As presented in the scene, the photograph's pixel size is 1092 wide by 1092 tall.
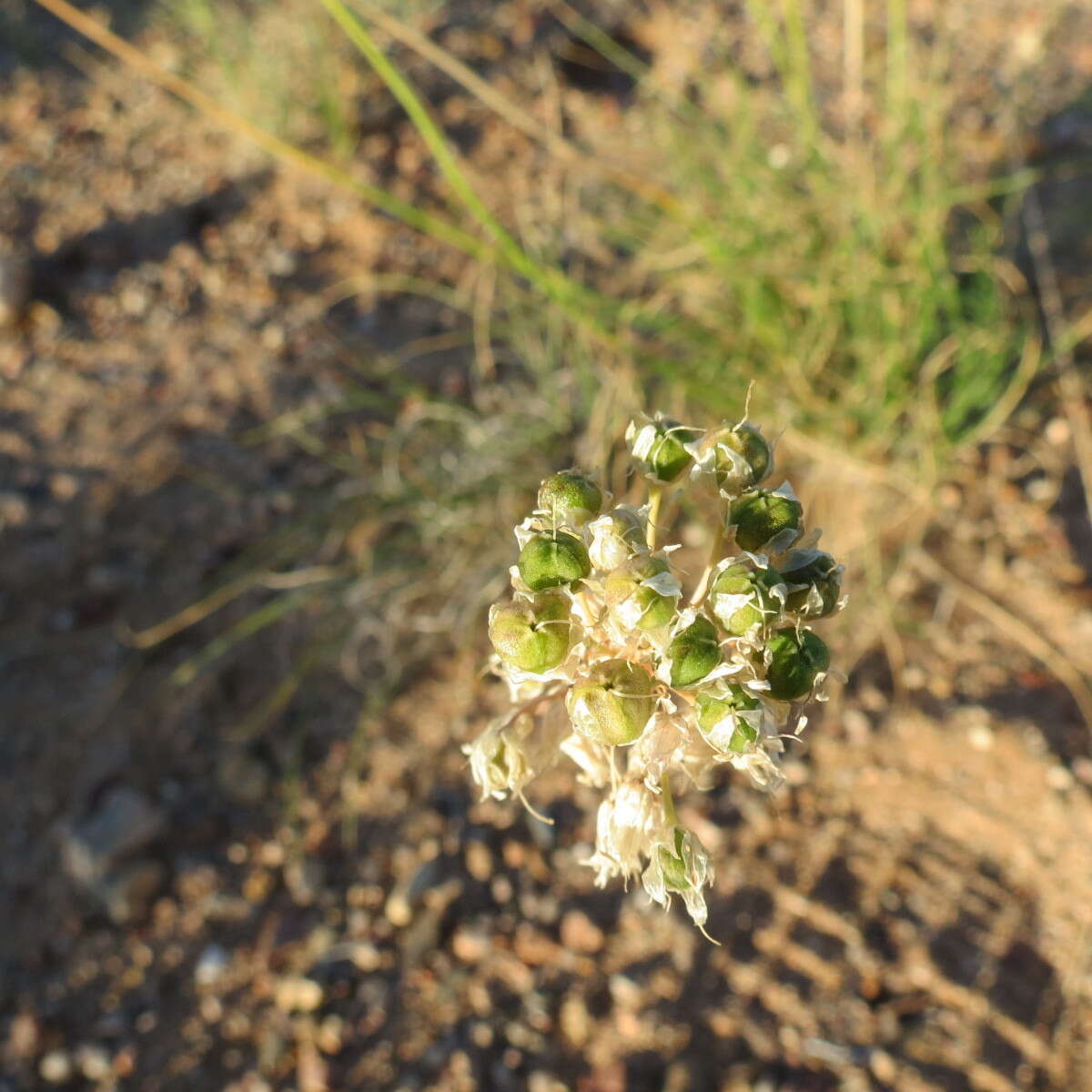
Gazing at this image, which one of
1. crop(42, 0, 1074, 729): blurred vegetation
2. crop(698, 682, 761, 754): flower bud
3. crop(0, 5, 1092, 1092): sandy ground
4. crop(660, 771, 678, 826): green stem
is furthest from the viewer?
crop(42, 0, 1074, 729): blurred vegetation

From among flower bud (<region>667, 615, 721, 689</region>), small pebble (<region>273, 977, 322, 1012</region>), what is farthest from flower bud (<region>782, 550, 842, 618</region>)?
small pebble (<region>273, 977, 322, 1012</region>)

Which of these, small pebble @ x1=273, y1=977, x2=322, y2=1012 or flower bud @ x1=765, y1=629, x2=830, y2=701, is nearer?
flower bud @ x1=765, y1=629, x2=830, y2=701

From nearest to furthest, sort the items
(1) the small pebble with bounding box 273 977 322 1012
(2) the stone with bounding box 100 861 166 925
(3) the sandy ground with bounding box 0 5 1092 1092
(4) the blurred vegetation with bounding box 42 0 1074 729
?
(3) the sandy ground with bounding box 0 5 1092 1092 → (1) the small pebble with bounding box 273 977 322 1012 → (2) the stone with bounding box 100 861 166 925 → (4) the blurred vegetation with bounding box 42 0 1074 729

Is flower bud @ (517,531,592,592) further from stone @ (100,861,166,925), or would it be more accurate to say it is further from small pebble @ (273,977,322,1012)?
stone @ (100,861,166,925)

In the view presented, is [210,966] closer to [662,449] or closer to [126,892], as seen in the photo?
[126,892]

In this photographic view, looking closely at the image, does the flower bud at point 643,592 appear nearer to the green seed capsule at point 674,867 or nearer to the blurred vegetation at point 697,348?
the green seed capsule at point 674,867

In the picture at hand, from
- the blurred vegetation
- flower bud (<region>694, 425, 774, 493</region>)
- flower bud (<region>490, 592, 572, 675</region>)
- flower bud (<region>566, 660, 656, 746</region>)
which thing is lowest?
the blurred vegetation
